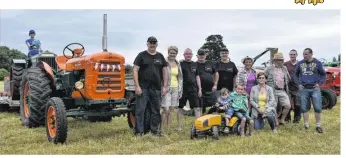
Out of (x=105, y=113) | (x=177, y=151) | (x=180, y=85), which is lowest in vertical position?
(x=177, y=151)

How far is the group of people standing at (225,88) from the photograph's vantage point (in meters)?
6.80

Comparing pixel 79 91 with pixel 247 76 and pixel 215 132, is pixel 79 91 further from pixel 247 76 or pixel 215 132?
pixel 247 76

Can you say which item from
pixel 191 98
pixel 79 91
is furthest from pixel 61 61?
pixel 191 98

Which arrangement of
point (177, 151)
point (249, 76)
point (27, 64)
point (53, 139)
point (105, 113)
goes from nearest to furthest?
point (177, 151), point (53, 139), point (105, 113), point (249, 76), point (27, 64)

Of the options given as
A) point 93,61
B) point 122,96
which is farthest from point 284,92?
point 93,61

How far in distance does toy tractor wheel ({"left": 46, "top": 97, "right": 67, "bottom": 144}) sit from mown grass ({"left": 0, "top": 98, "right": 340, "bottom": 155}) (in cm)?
12

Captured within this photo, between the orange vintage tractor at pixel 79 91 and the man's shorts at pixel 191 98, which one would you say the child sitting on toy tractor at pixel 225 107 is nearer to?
the man's shorts at pixel 191 98

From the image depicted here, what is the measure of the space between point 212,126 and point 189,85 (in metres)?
1.30

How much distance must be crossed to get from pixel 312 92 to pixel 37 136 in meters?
4.97

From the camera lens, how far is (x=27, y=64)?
9.87 metres

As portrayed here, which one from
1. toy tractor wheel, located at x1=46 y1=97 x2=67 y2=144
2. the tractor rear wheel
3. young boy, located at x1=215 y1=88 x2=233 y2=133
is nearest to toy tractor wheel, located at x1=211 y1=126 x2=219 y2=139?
young boy, located at x1=215 y1=88 x2=233 y2=133

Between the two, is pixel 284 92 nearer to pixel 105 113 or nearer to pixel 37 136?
pixel 105 113

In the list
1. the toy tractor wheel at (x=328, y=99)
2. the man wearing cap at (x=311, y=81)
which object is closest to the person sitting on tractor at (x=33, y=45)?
the man wearing cap at (x=311, y=81)

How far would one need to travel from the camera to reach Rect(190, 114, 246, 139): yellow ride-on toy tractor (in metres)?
6.50
